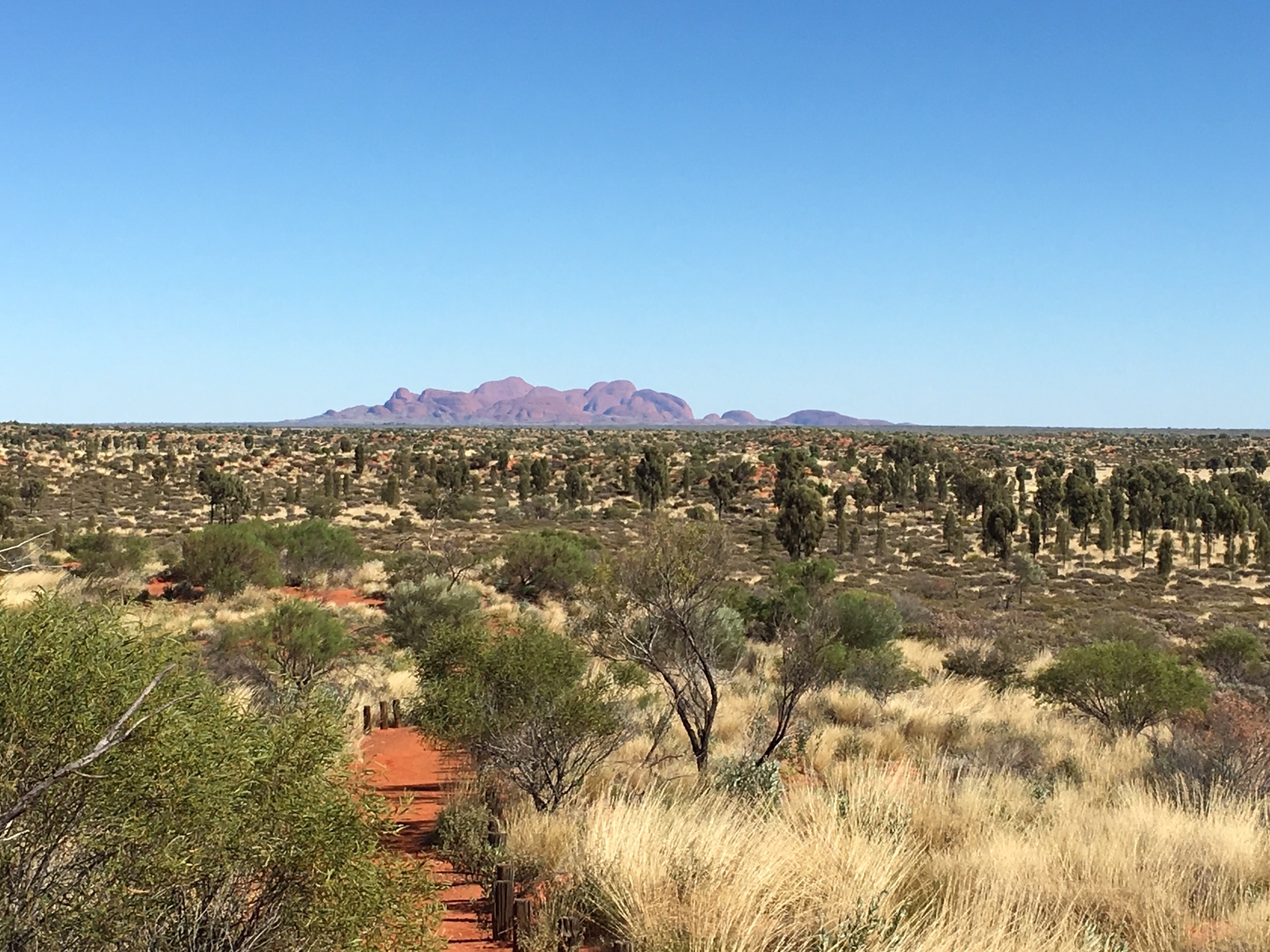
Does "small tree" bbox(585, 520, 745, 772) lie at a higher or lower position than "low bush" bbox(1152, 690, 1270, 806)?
higher

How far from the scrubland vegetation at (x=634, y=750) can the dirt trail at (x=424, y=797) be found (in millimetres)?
358

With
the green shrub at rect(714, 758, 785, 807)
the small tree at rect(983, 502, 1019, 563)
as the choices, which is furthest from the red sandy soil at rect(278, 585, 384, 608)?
the small tree at rect(983, 502, 1019, 563)

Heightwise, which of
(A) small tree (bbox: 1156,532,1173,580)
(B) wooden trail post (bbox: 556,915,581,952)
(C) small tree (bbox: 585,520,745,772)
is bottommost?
(A) small tree (bbox: 1156,532,1173,580)

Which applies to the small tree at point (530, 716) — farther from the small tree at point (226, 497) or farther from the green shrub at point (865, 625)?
the small tree at point (226, 497)

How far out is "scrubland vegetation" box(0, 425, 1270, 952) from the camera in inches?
146

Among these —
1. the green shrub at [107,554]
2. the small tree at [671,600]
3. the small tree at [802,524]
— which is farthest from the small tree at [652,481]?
the small tree at [671,600]

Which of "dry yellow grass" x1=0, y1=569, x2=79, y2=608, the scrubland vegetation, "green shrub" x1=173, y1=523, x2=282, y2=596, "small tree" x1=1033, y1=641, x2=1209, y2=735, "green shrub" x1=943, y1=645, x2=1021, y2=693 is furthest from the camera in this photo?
"green shrub" x1=173, y1=523, x2=282, y2=596

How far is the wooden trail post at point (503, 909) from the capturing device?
6246 mm

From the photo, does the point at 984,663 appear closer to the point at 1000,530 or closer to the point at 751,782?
the point at 751,782

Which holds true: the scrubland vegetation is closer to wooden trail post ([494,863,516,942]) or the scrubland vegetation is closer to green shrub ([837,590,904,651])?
green shrub ([837,590,904,651])

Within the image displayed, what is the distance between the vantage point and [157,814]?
3670 mm

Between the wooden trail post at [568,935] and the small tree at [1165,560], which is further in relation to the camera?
the small tree at [1165,560]

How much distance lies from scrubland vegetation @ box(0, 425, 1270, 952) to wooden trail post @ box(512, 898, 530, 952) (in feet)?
0.43

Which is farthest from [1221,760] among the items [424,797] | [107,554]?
[107,554]
